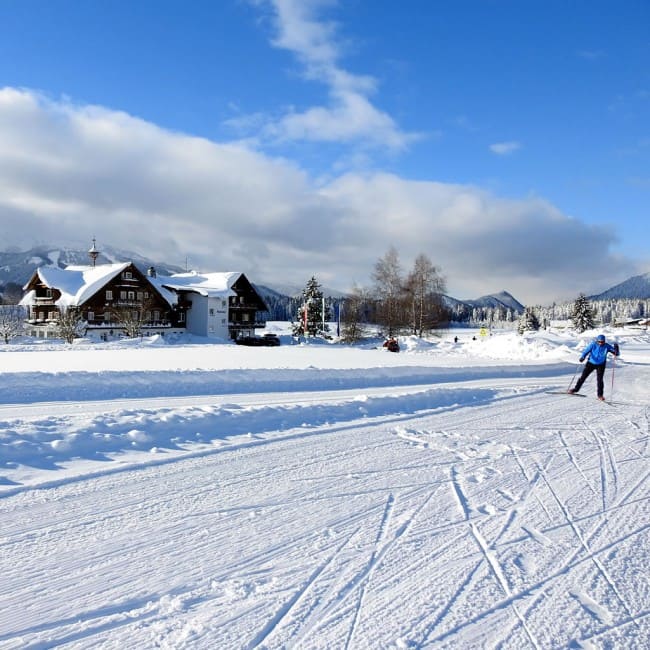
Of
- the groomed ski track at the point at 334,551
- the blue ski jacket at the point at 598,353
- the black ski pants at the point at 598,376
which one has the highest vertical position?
the blue ski jacket at the point at 598,353

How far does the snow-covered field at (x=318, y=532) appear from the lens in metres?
2.99

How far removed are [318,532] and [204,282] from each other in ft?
182

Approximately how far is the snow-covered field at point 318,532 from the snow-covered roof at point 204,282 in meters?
45.1

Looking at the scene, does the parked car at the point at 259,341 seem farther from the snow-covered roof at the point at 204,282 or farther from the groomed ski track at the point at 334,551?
the groomed ski track at the point at 334,551

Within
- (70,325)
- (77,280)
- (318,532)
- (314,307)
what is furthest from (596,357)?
(77,280)

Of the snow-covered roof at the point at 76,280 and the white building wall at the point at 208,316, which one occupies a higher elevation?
the snow-covered roof at the point at 76,280

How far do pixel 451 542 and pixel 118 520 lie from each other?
2972 mm

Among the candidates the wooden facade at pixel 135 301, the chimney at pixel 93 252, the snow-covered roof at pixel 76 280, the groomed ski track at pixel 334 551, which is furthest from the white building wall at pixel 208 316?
the groomed ski track at pixel 334 551

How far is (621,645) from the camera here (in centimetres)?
288

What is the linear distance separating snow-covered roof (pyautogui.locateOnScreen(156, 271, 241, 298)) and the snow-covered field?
148ft

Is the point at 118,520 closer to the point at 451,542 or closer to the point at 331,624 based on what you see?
the point at 331,624

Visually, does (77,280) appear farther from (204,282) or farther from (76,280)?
(204,282)

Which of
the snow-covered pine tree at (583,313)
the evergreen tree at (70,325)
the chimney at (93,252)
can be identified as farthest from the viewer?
the snow-covered pine tree at (583,313)

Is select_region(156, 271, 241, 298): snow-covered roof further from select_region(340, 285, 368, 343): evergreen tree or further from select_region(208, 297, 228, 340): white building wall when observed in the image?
select_region(340, 285, 368, 343): evergreen tree
